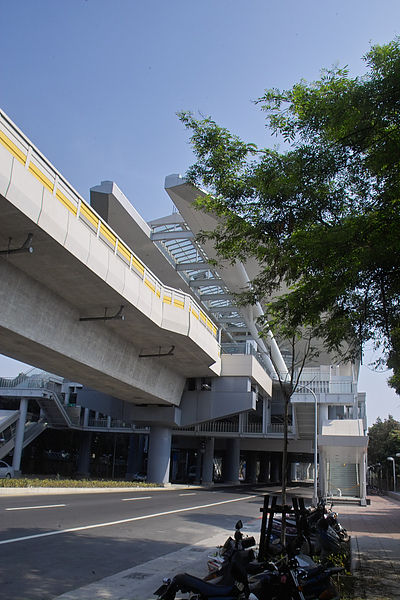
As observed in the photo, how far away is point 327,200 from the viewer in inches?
332

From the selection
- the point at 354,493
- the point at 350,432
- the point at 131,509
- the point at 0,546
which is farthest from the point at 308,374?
the point at 0,546

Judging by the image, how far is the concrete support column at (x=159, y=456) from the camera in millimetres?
35156

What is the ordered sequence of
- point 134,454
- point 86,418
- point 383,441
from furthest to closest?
point 383,441 < point 134,454 < point 86,418

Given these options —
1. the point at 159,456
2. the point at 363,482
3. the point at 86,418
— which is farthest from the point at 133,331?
the point at 86,418

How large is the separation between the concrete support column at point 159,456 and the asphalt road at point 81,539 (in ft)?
60.5

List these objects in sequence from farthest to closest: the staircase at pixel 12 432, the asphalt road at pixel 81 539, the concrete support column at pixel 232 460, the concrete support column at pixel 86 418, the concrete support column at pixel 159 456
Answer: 1. the concrete support column at pixel 232 460
2. the concrete support column at pixel 86 418
3. the staircase at pixel 12 432
4. the concrete support column at pixel 159 456
5. the asphalt road at pixel 81 539

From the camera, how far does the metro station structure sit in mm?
15758

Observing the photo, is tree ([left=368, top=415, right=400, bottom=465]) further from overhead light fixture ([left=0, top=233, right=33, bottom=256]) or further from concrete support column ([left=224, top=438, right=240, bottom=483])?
overhead light fixture ([left=0, top=233, right=33, bottom=256])

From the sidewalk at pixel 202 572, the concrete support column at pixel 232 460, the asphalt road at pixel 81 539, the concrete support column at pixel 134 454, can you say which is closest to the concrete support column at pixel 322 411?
the concrete support column at pixel 232 460

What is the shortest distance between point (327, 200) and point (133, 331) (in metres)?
17.6

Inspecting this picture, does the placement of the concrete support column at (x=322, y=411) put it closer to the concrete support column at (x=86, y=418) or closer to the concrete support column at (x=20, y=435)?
the concrete support column at (x=86, y=418)

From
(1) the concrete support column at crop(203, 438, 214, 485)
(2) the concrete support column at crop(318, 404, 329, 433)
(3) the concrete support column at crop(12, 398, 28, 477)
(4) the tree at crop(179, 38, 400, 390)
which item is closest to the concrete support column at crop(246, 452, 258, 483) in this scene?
(1) the concrete support column at crop(203, 438, 214, 485)

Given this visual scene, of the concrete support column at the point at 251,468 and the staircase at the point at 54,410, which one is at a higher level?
the staircase at the point at 54,410

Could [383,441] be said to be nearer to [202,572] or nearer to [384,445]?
[384,445]
